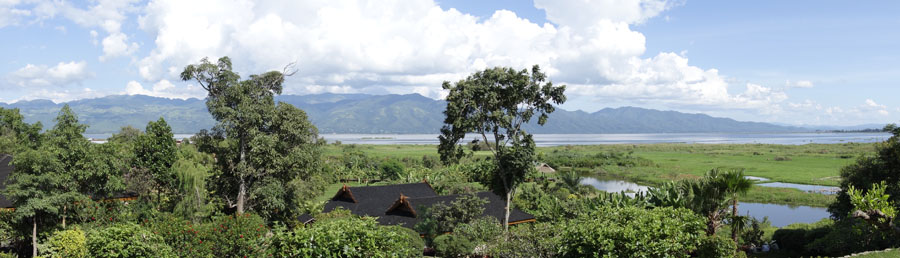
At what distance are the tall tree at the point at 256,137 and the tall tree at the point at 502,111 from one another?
7688 millimetres

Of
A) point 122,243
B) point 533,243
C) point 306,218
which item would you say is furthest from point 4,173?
point 533,243

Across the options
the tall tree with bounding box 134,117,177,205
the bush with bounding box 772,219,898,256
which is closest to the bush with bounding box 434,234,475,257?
the bush with bounding box 772,219,898,256

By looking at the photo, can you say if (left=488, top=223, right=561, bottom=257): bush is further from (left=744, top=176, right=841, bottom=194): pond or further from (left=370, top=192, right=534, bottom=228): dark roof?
(left=744, top=176, right=841, bottom=194): pond

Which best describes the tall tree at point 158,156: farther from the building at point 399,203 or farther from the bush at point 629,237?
the bush at point 629,237

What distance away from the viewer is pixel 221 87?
84.6 feet

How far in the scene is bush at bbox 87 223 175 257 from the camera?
13.1 metres

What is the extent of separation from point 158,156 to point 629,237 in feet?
82.7

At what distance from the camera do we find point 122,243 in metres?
13.2

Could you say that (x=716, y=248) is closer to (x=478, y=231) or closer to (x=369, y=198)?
(x=478, y=231)

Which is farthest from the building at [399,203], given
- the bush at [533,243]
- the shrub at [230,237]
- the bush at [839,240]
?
the bush at [839,240]

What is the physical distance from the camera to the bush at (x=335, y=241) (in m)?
9.26

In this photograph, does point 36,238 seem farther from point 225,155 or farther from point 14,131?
point 14,131

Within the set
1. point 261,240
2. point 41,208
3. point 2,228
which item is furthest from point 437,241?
point 2,228

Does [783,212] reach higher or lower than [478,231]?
lower
